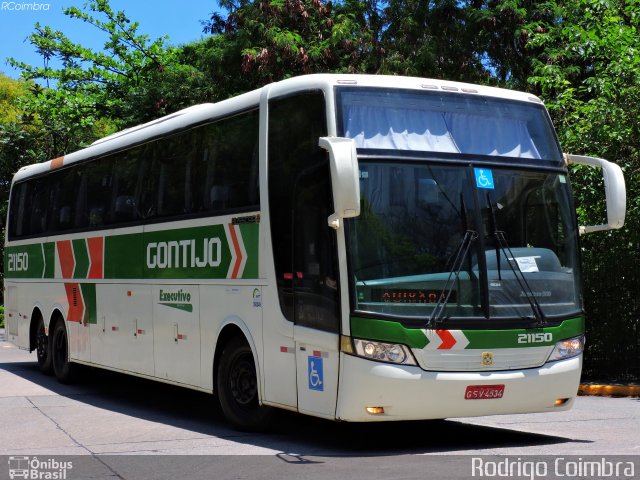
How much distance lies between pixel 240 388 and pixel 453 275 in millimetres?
3031

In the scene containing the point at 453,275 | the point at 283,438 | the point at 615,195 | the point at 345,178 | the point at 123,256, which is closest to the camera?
the point at 345,178

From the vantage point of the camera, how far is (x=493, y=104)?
34.0 ft

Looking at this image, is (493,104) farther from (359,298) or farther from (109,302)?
(109,302)

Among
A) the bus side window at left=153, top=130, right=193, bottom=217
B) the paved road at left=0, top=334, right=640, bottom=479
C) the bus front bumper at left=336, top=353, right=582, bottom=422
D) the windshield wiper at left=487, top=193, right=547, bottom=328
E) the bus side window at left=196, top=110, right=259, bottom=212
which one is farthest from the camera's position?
the bus side window at left=153, top=130, right=193, bottom=217

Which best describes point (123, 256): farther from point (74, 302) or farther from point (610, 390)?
point (610, 390)

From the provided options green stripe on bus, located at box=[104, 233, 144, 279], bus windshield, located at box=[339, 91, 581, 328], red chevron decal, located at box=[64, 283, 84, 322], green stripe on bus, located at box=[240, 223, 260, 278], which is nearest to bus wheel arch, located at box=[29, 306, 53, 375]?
red chevron decal, located at box=[64, 283, 84, 322]

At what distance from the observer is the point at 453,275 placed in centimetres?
934

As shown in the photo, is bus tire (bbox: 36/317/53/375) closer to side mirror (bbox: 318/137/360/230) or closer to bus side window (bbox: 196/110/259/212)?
bus side window (bbox: 196/110/259/212)

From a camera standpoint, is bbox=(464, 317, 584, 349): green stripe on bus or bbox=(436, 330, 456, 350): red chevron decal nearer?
bbox=(436, 330, 456, 350): red chevron decal

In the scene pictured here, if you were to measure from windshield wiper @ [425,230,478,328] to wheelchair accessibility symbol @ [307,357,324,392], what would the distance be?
110 cm

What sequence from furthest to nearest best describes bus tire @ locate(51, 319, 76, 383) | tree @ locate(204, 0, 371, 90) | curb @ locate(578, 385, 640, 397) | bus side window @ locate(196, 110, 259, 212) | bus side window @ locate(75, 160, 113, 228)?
tree @ locate(204, 0, 371, 90) → bus tire @ locate(51, 319, 76, 383) → curb @ locate(578, 385, 640, 397) → bus side window @ locate(75, 160, 113, 228) → bus side window @ locate(196, 110, 259, 212)
